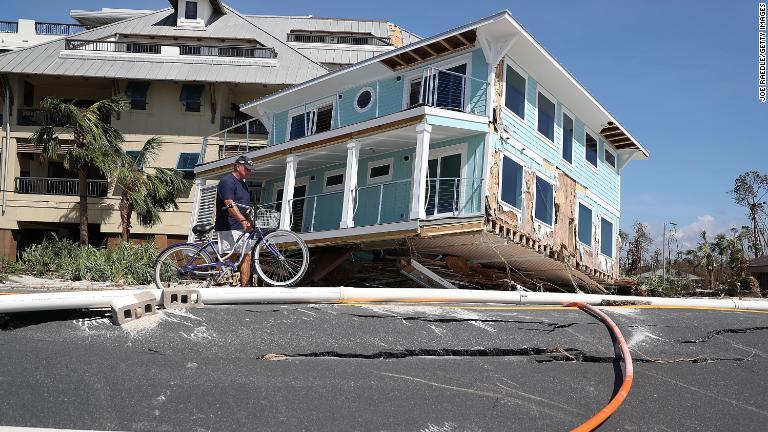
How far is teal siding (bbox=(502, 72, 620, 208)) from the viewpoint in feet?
57.4

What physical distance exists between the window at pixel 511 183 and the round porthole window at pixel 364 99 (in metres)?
4.74

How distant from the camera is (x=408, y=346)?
20.2ft

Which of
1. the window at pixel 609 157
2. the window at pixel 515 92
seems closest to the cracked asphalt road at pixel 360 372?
the window at pixel 515 92

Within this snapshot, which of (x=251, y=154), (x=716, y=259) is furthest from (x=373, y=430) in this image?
(x=716, y=259)

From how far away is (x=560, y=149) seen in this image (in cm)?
1948

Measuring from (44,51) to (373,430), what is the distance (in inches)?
1329

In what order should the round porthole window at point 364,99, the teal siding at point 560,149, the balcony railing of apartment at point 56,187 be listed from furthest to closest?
1. the balcony railing of apartment at point 56,187
2. the round porthole window at point 364,99
3. the teal siding at point 560,149

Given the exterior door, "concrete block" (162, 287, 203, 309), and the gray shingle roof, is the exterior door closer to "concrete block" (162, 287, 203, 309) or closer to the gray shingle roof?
"concrete block" (162, 287, 203, 309)

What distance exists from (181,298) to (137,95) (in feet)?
92.3

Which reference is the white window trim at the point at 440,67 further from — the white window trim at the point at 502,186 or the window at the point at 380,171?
the window at the point at 380,171

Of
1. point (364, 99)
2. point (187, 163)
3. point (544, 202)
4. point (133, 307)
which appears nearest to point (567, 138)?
point (544, 202)

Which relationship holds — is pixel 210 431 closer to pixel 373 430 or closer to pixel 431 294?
pixel 373 430

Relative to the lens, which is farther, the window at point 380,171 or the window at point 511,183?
the window at point 380,171

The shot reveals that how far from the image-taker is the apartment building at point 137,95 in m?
31.4
